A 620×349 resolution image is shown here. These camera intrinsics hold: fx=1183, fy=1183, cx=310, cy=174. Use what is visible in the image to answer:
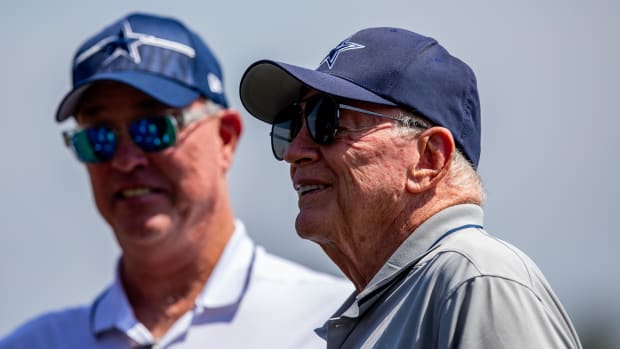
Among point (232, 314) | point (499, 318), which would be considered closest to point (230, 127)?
point (232, 314)

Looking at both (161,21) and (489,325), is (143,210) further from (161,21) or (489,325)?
(489,325)

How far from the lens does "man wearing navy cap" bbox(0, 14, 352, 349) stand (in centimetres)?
499

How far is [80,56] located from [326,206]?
225 cm

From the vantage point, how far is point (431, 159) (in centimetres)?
339

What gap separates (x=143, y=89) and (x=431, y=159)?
2011 millimetres

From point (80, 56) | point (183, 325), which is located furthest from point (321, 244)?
point (80, 56)

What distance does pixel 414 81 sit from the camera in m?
3.41

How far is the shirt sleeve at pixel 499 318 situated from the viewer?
109 inches

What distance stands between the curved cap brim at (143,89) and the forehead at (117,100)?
50mm

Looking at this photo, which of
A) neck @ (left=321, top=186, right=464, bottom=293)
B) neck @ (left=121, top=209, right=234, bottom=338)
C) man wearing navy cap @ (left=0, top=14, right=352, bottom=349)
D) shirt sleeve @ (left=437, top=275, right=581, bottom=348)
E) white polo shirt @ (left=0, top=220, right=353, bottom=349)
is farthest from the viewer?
neck @ (left=121, top=209, right=234, bottom=338)

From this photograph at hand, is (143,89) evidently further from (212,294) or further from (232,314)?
(232,314)

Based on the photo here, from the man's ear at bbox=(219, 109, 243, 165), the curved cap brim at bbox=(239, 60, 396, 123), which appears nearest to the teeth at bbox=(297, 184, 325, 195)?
the curved cap brim at bbox=(239, 60, 396, 123)

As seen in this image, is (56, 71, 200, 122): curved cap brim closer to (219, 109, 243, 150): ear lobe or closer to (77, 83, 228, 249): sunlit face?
Answer: (77, 83, 228, 249): sunlit face

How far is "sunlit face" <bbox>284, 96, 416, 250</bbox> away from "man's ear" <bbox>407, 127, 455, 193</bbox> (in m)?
0.03
